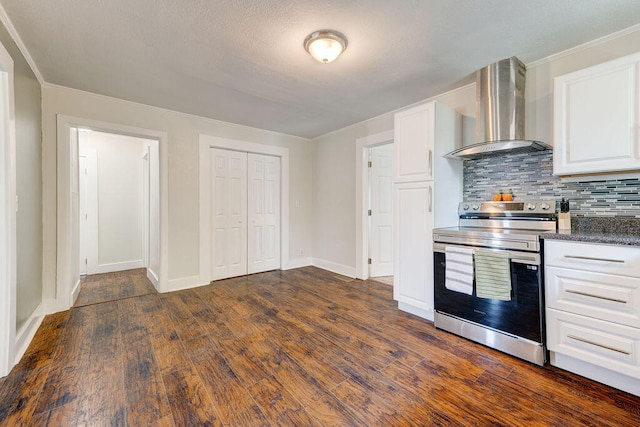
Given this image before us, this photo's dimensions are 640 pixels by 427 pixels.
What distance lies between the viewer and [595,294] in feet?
5.41

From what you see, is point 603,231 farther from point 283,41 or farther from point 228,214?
point 228,214

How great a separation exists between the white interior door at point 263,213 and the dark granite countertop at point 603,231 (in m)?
3.66

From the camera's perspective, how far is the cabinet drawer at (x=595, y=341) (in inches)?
60.4

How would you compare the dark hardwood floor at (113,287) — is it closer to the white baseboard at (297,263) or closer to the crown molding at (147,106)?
the white baseboard at (297,263)

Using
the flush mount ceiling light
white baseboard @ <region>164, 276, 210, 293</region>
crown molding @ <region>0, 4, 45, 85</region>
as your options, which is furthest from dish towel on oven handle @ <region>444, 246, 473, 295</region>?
crown molding @ <region>0, 4, 45, 85</region>

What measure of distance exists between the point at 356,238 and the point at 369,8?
2962mm

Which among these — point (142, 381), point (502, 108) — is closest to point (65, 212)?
point (142, 381)

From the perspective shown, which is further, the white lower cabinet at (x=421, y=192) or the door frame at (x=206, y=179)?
the door frame at (x=206, y=179)

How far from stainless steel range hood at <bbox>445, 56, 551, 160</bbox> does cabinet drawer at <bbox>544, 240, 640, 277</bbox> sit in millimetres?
902

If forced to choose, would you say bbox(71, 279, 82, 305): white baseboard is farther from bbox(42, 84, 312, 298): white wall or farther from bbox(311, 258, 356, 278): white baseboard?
bbox(311, 258, 356, 278): white baseboard

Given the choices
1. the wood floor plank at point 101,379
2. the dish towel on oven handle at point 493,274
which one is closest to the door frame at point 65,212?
the wood floor plank at point 101,379

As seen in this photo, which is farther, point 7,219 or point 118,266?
point 118,266

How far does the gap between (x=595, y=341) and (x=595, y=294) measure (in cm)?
29

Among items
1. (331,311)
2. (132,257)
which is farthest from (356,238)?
(132,257)
